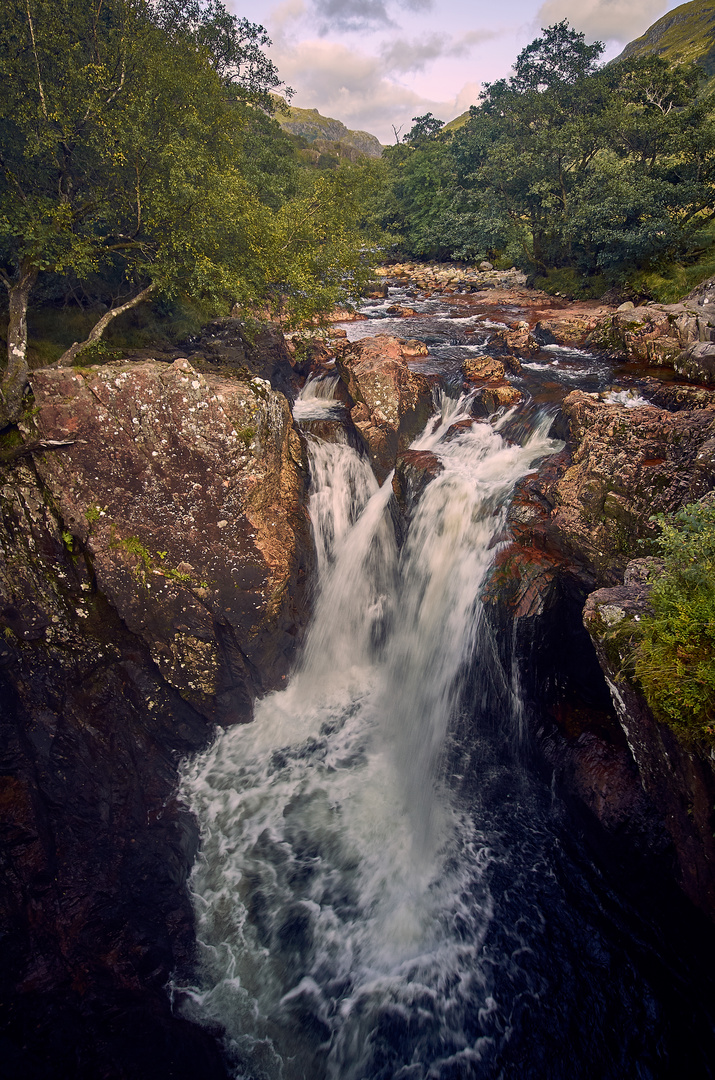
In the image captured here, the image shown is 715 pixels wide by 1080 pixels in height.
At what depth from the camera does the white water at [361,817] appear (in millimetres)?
7211

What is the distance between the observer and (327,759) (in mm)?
11125

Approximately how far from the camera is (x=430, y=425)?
15.8m

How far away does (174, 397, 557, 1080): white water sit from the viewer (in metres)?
7.21

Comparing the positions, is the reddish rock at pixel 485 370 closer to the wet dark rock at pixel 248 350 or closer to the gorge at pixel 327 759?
the gorge at pixel 327 759

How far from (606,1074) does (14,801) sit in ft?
34.6

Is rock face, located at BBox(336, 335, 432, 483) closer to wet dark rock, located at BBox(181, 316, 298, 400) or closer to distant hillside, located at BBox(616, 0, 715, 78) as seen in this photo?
wet dark rock, located at BBox(181, 316, 298, 400)

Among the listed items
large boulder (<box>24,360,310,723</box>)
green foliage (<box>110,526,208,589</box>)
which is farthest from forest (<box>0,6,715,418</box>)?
green foliage (<box>110,526,208,589</box>)

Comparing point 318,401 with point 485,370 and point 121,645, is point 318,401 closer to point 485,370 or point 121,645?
point 485,370

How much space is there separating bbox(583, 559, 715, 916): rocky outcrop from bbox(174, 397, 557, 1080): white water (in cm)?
352

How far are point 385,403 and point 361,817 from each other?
11.6 meters

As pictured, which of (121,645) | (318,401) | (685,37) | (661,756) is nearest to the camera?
(661,756)

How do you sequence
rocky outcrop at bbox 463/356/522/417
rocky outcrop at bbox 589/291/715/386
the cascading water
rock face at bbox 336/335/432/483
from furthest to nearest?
1. rocky outcrop at bbox 589/291/715/386
2. rocky outcrop at bbox 463/356/522/417
3. rock face at bbox 336/335/432/483
4. the cascading water

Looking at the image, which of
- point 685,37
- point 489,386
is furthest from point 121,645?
point 685,37

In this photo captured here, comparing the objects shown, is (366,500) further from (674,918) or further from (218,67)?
(218,67)
